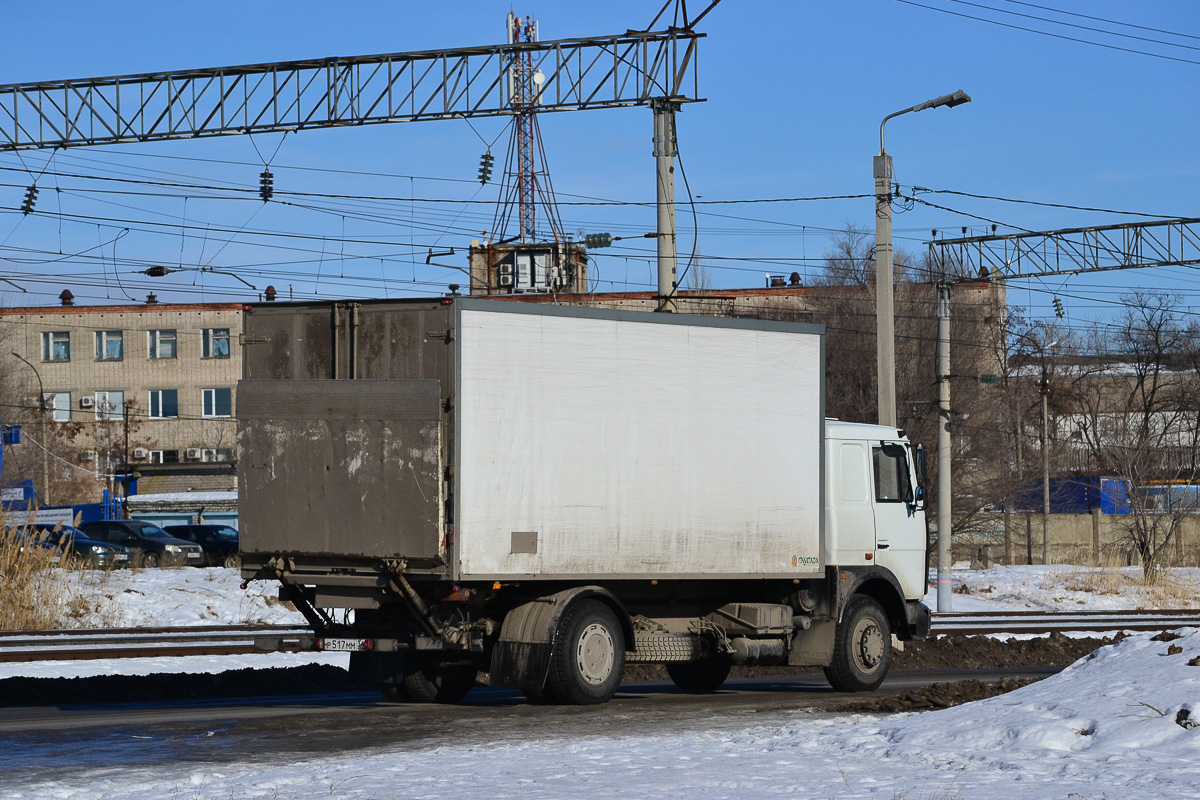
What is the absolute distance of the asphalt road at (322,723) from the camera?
10.0 m

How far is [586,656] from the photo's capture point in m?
12.5

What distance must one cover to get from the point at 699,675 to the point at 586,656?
119 inches

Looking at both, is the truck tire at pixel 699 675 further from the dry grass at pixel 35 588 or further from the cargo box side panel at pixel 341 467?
the dry grass at pixel 35 588

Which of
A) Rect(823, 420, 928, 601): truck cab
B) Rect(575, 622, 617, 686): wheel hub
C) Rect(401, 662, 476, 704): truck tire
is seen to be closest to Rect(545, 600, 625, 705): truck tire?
Rect(575, 622, 617, 686): wheel hub

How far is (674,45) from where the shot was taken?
2330 cm

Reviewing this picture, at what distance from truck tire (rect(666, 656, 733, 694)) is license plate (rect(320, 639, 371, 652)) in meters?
4.04

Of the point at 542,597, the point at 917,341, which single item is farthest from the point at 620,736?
the point at 917,341

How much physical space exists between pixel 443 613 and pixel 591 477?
170 cm

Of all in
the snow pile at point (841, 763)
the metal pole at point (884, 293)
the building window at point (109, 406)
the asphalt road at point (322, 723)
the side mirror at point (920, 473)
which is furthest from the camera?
the building window at point (109, 406)

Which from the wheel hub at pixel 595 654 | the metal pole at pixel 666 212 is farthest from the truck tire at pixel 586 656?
the metal pole at pixel 666 212

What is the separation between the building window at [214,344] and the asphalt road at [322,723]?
232ft

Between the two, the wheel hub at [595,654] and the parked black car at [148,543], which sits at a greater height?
the wheel hub at [595,654]

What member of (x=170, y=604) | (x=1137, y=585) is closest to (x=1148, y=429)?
(x=1137, y=585)

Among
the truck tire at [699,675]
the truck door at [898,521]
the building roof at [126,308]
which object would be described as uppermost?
the building roof at [126,308]
